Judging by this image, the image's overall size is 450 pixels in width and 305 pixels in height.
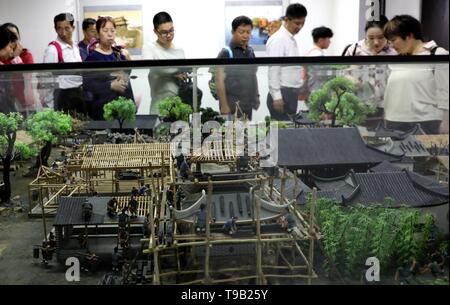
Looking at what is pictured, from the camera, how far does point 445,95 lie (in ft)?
4.66

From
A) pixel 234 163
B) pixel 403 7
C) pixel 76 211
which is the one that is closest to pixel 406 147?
pixel 234 163

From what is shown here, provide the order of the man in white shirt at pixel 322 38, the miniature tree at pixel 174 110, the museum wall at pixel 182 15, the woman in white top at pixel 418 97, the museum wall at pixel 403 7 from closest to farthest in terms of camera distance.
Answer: the woman in white top at pixel 418 97 → the miniature tree at pixel 174 110 → the man in white shirt at pixel 322 38 → the museum wall at pixel 403 7 → the museum wall at pixel 182 15

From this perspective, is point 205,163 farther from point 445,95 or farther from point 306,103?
point 445,95

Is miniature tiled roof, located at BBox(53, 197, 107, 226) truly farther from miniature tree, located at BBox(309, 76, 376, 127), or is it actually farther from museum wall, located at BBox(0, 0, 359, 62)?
museum wall, located at BBox(0, 0, 359, 62)

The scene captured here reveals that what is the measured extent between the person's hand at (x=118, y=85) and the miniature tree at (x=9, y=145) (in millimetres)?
268

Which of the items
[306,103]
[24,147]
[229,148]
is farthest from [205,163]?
[24,147]

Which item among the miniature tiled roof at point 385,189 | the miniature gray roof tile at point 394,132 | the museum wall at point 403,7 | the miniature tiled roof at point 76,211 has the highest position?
the museum wall at point 403,7

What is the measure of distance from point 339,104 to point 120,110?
0.59 m

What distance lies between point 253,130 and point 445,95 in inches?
19.6

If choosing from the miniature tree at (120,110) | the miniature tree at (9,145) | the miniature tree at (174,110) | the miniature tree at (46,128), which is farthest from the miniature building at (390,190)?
the miniature tree at (9,145)

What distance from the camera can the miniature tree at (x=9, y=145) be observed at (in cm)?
151

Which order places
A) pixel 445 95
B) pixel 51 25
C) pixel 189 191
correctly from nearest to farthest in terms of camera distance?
1. pixel 445 95
2. pixel 189 191
3. pixel 51 25

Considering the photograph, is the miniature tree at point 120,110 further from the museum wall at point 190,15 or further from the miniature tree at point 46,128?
the museum wall at point 190,15

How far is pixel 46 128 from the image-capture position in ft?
4.99
